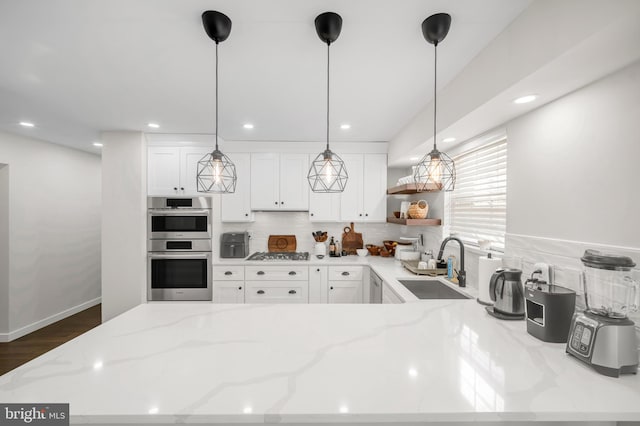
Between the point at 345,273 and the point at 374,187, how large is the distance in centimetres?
120

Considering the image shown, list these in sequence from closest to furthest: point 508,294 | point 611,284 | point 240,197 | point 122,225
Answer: point 611,284, point 508,294, point 122,225, point 240,197

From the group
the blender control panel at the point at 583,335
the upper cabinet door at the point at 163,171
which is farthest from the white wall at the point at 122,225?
the blender control panel at the point at 583,335

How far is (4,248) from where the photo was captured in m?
3.32

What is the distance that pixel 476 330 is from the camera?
130cm

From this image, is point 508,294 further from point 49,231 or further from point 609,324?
point 49,231

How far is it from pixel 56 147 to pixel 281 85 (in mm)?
3864

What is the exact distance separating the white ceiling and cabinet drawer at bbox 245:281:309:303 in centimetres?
187

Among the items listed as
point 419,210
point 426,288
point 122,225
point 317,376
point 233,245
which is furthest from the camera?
point 233,245

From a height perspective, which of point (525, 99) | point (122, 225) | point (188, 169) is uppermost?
point (525, 99)

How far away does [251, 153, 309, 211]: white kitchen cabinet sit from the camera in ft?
11.9

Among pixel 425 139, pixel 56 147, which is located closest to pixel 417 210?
pixel 425 139

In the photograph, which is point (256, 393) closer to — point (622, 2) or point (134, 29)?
point (622, 2)

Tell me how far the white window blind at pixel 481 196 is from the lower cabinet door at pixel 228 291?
248cm

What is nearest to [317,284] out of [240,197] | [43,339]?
[240,197]
